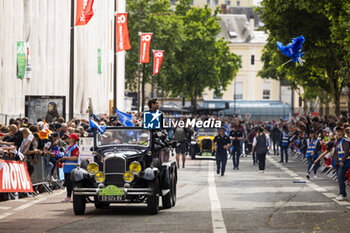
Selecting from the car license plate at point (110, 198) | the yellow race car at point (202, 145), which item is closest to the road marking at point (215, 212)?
the car license plate at point (110, 198)

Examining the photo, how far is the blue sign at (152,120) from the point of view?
16.8 metres

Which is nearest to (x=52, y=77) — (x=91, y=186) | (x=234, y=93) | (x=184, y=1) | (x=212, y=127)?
(x=212, y=127)

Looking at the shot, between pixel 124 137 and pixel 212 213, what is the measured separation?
90.0 inches

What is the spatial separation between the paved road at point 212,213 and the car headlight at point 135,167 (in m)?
0.81

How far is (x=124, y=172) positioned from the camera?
625 inches

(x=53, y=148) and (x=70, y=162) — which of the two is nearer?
(x=70, y=162)

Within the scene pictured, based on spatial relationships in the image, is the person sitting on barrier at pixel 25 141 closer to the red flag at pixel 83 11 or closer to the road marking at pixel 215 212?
the road marking at pixel 215 212

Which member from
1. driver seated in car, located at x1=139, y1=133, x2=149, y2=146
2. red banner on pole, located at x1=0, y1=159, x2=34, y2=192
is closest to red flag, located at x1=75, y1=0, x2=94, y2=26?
red banner on pole, located at x1=0, y1=159, x2=34, y2=192

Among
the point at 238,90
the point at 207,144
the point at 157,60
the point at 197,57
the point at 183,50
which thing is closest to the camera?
the point at 207,144

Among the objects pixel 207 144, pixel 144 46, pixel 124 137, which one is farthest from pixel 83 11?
pixel 144 46

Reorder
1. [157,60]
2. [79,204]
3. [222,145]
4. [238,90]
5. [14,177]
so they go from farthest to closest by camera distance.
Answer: [238,90] < [157,60] < [222,145] < [14,177] < [79,204]

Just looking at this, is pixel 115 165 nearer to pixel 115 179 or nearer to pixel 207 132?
pixel 115 179

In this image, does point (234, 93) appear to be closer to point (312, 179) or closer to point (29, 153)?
point (312, 179)

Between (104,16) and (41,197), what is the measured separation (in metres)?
42.5
